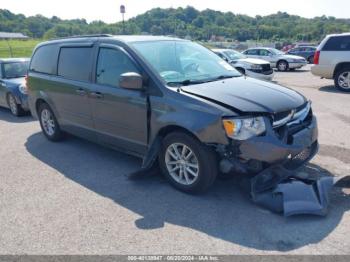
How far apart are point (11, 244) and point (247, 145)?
8.15 feet

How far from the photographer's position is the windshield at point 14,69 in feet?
31.2

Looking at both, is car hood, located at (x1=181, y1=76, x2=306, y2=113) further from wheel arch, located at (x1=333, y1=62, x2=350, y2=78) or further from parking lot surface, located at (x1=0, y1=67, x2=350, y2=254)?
wheel arch, located at (x1=333, y1=62, x2=350, y2=78)

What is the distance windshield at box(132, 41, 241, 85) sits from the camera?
439cm

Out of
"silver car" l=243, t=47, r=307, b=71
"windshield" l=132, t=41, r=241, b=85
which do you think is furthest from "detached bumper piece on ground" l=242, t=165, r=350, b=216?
"silver car" l=243, t=47, r=307, b=71

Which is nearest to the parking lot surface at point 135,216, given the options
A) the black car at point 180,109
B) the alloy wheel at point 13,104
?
the black car at point 180,109

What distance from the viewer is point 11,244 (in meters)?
3.27

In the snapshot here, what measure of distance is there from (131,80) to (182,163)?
3.78ft

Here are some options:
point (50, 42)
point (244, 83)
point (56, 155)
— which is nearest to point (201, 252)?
point (244, 83)

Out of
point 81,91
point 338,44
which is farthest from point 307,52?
point 81,91

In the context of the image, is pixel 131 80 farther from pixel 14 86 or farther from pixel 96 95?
pixel 14 86

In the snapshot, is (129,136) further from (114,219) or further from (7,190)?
(7,190)

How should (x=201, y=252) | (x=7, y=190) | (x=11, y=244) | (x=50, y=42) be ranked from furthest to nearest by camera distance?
1. (x=50, y=42)
2. (x=7, y=190)
3. (x=11, y=244)
4. (x=201, y=252)

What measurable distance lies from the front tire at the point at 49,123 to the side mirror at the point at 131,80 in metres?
2.59

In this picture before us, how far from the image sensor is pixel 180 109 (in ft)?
12.8
